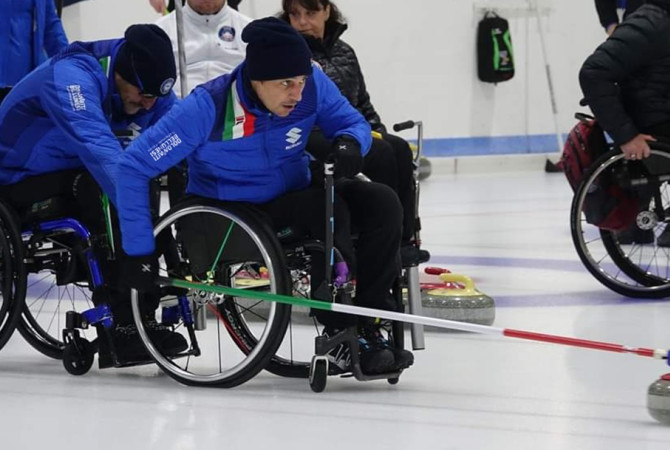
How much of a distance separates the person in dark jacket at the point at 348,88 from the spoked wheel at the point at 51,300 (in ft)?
2.64

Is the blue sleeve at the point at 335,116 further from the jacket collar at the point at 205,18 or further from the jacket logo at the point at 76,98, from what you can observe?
the jacket collar at the point at 205,18

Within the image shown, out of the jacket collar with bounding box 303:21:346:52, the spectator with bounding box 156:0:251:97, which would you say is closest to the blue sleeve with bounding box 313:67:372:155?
the jacket collar with bounding box 303:21:346:52

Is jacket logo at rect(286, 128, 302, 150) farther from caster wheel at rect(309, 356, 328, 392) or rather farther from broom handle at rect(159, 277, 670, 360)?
caster wheel at rect(309, 356, 328, 392)

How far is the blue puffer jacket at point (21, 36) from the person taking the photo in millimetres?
4297

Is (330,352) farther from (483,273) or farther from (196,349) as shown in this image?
(483,273)

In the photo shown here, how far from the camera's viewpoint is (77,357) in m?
3.17

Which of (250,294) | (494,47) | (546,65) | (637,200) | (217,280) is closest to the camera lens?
(250,294)

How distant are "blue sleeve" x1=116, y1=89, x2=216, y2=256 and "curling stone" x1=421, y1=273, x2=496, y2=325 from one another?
1.04 metres

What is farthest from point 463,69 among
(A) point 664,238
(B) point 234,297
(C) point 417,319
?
(C) point 417,319

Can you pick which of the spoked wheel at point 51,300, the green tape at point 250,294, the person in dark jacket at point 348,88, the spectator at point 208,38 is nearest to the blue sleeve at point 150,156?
the green tape at point 250,294

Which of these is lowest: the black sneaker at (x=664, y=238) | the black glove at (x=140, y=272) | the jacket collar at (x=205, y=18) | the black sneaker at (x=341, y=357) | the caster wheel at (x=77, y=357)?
the black sneaker at (x=664, y=238)

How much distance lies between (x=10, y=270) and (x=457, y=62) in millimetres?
6637

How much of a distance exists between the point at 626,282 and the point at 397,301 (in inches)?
61.2

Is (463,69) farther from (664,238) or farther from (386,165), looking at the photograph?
(386,165)
